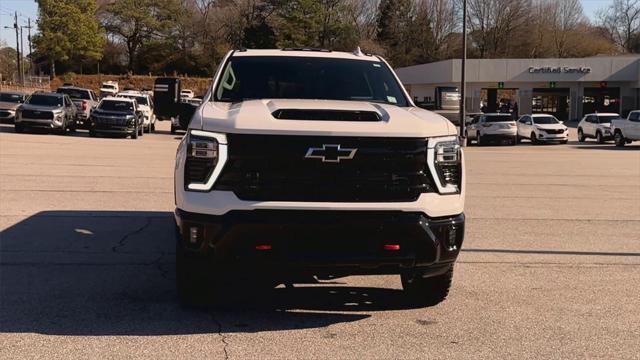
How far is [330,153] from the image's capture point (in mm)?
4965

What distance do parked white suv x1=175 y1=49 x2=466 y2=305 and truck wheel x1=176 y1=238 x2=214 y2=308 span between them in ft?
0.11

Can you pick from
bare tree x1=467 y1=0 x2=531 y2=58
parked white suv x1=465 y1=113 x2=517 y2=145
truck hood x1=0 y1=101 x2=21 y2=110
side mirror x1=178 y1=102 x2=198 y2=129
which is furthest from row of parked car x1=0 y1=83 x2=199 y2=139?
bare tree x1=467 y1=0 x2=531 y2=58

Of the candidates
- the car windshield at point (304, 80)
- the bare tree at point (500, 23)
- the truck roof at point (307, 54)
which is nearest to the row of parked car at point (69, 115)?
the truck roof at point (307, 54)

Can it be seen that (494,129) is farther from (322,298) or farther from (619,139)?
(322,298)

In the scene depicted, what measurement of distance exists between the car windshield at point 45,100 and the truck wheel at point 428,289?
2713 cm

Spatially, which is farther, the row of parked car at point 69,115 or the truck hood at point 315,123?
the row of parked car at point 69,115

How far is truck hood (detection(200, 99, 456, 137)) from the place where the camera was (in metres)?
4.96

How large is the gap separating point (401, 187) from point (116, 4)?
9504 cm

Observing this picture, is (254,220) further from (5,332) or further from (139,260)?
(139,260)

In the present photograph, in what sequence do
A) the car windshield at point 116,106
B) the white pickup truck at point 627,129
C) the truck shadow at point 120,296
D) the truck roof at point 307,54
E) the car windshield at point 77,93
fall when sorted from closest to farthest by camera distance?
the truck shadow at point 120,296 < the truck roof at point 307,54 < the car windshield at point 116,106 < the white pickup truck at point 627,129 < the car windshield at point 77,93

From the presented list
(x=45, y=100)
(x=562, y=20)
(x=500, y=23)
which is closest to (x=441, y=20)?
(x=500, y=23)

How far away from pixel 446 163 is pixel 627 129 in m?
29.3

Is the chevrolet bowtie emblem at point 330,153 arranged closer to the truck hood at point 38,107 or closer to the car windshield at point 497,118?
the truck hood at point 38,107

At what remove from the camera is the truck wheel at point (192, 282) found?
17.3ft
